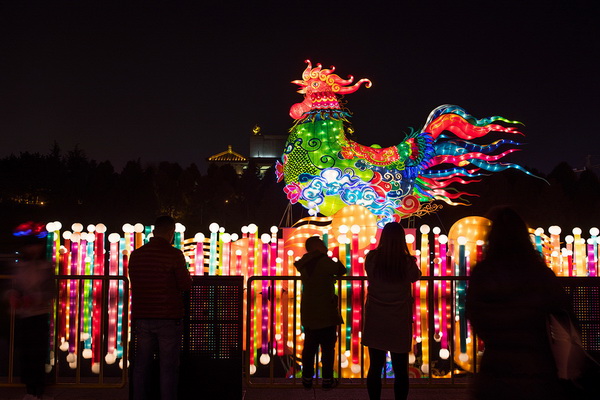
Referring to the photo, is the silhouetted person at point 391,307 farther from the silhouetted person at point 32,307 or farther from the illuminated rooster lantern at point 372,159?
the illuminated rooster lantern at point 372,159

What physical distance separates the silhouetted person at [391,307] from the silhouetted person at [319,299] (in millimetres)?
751

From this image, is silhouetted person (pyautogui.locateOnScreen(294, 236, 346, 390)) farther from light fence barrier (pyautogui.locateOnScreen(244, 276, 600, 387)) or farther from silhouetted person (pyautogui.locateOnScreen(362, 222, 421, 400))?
silhouetted person (pyautogui.locateOnScreen(362, 222, 421, 400))

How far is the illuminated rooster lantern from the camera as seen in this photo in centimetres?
909

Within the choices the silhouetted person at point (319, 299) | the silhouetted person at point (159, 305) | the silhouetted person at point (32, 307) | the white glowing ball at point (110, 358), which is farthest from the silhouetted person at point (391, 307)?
the white glowing ball at point (110, 358)

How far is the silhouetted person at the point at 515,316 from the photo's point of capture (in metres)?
2.41

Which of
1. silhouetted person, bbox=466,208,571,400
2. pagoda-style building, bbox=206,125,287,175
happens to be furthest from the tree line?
silhouetted person, bbox=466,208,571,400

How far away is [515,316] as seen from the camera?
244cm

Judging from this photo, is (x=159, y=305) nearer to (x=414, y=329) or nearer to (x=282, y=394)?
(x=282, y=394)

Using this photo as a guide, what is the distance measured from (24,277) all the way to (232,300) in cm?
179

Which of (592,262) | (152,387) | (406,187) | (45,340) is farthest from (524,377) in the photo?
(406,187)

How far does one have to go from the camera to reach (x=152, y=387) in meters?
4.34

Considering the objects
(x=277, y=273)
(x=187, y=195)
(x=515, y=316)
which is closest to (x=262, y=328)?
(x=277, y=273)

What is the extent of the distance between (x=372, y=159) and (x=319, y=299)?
4.82m

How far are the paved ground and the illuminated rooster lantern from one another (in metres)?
4.28
